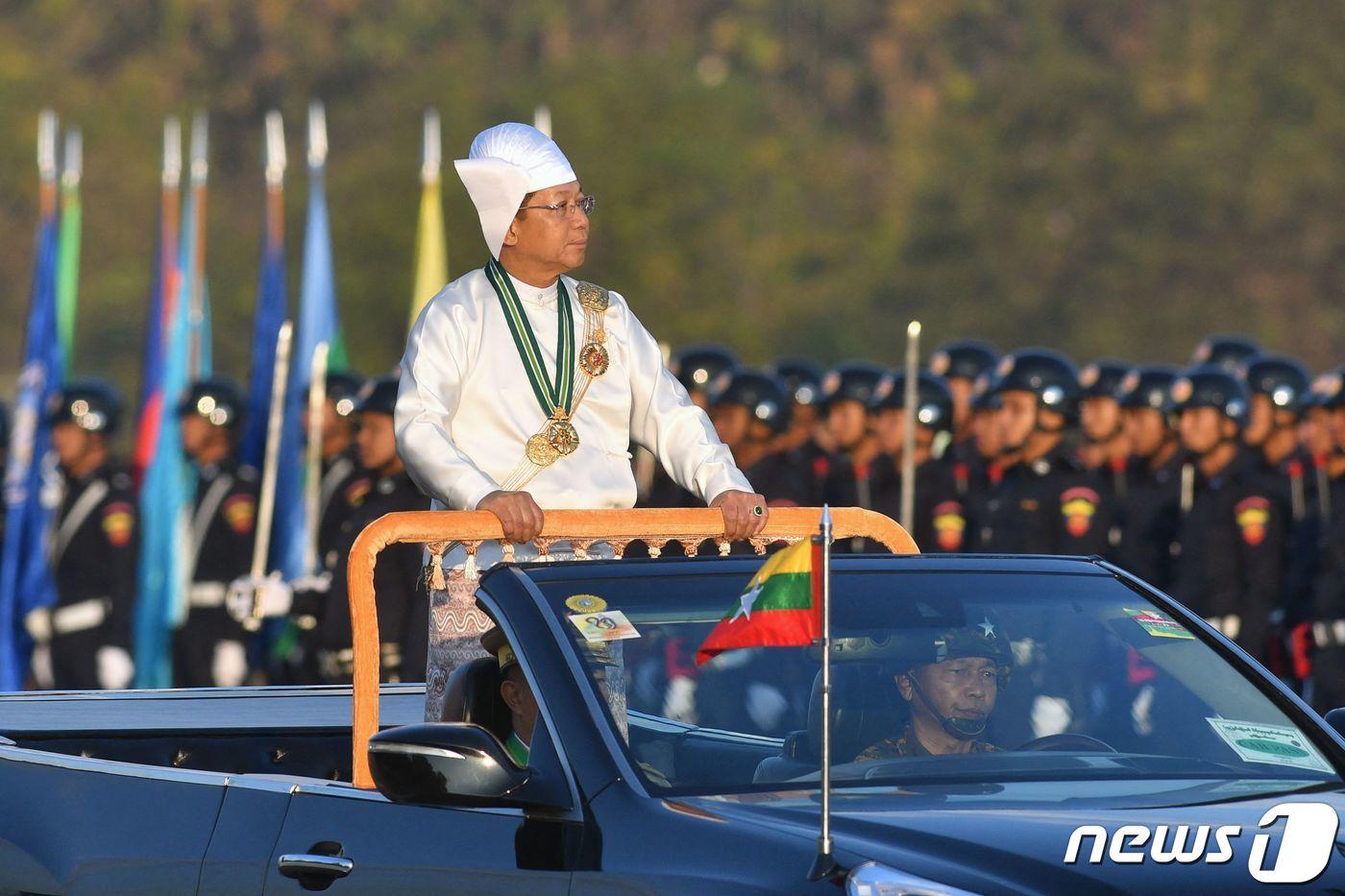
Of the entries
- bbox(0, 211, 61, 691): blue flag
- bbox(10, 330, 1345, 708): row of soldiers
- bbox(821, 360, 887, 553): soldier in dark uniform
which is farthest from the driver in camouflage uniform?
bbox(0, 211, 61, 691): blue flag

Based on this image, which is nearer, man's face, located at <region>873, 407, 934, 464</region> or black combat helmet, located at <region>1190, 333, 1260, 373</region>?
man's face, located at <region>873, 407, 934, 464</region>

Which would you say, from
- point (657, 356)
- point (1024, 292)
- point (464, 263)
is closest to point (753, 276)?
point (1024, 292)

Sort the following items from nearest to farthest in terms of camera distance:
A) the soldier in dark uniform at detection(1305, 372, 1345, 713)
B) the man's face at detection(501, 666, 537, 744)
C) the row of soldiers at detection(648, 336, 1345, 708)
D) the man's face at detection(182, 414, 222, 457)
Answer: the man's face at detection(501, 666, 537, 744), the soldier in dark uniform at detection(1305, 372, 1345, 713), the row of soldiers at detection(648, 336, 1345, 708), the man's face at detection(182, 414, 222, 457)

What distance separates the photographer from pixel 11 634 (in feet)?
60.7

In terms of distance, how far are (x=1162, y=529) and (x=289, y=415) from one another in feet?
20.6

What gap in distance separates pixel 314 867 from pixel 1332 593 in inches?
348

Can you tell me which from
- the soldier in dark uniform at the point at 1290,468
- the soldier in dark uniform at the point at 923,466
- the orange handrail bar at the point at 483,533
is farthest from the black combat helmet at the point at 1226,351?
the orange handrail bar at the point at 483,533

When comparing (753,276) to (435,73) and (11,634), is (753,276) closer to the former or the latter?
(435,73)

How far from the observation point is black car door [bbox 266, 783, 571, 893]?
534 centimetres

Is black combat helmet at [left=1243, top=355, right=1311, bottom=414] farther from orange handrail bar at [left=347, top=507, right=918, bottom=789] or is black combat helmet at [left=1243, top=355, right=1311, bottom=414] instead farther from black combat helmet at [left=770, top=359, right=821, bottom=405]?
orange handrail bar at [left=347, top=507, right=918, bottom=789]

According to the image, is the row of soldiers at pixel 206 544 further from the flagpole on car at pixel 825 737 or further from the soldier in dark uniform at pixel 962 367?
the flagpole on car at pixel 825 737

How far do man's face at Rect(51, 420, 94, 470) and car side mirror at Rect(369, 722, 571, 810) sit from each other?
13713 millimetres

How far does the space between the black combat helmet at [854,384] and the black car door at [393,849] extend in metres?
11.9

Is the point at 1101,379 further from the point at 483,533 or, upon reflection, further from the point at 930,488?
the point at 483,533
